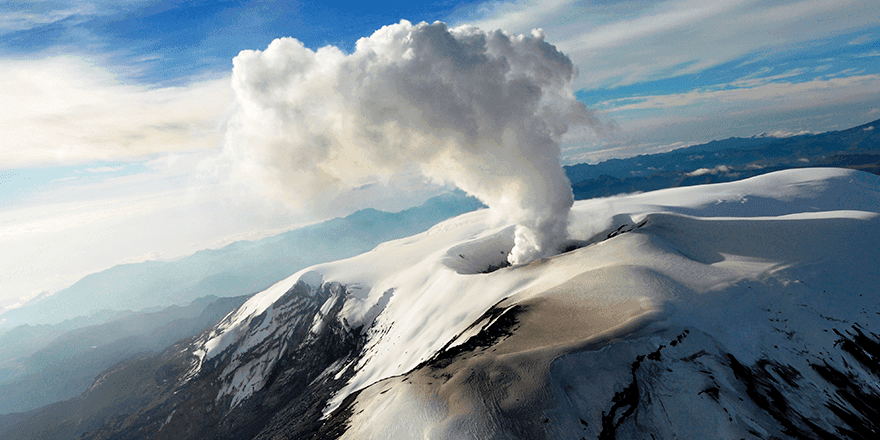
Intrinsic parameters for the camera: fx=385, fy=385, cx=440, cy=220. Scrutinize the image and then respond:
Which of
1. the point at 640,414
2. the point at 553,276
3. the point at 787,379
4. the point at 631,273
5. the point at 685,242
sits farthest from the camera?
the point at 685,242

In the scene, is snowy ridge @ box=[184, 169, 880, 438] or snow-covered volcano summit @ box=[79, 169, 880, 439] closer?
snow-covered volcano summit @ box=[79, 169, 880, 439]

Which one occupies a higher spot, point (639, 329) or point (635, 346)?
point (639, 329)

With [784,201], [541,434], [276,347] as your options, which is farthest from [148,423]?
[784,201]

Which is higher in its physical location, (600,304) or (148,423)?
(600,304)

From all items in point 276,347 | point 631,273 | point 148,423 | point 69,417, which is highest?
point 631,273

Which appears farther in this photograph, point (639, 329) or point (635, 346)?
point (639, 329)

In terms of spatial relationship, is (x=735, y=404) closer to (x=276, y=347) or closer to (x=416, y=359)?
(x=416, y=359)
